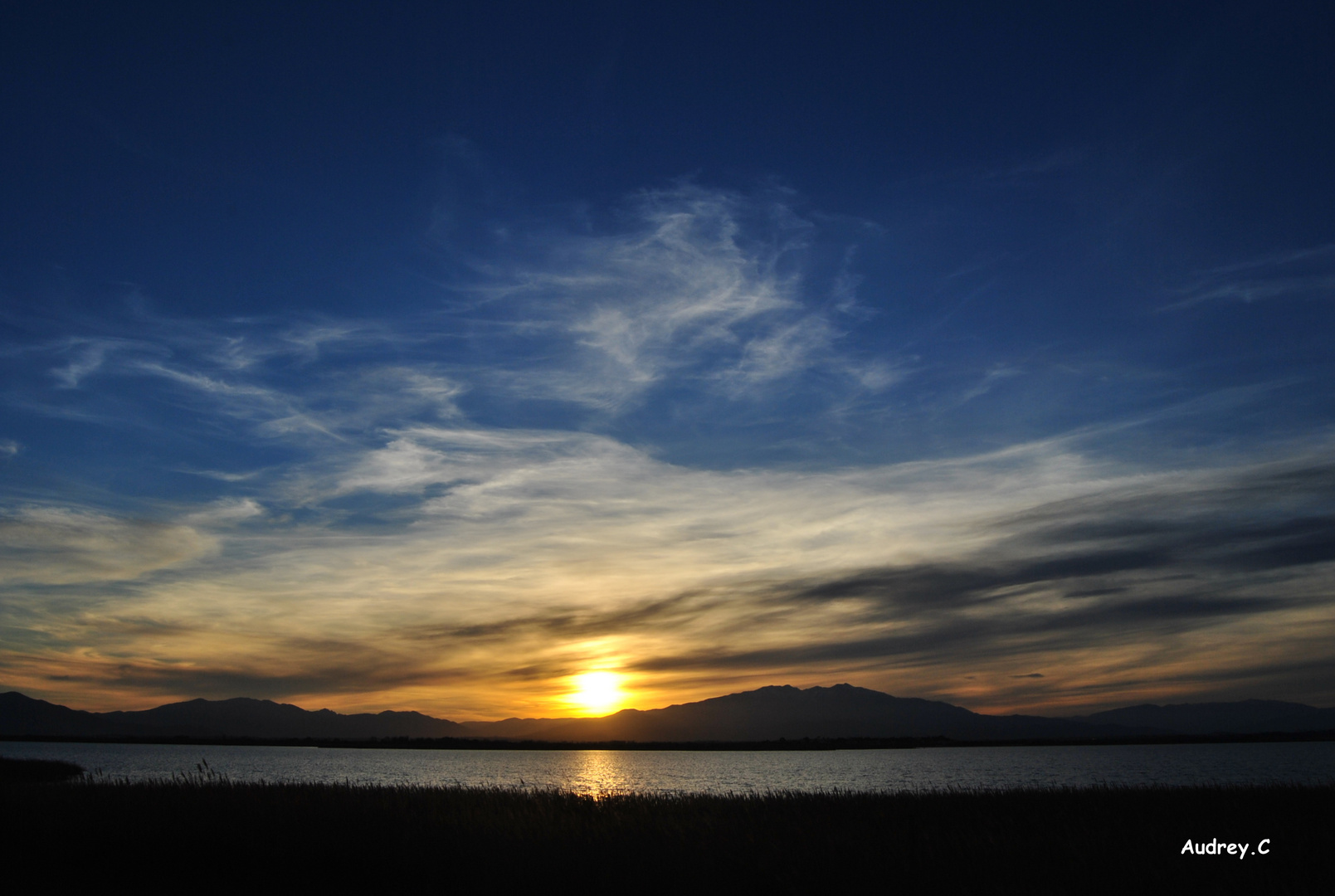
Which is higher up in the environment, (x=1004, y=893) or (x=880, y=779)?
(x=1004, y=893)

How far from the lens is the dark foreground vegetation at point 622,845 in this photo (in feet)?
49.4

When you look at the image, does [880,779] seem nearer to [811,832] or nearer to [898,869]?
[811,832]

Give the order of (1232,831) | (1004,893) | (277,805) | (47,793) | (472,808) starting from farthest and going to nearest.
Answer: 1. (47,793)
2. (472,808)
3. (277,805)
4. (1232,831)
5. (1004,893)

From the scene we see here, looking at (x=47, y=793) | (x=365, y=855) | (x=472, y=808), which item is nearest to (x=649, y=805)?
(x=472, y=808)

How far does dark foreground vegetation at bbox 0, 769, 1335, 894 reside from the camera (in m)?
15.0

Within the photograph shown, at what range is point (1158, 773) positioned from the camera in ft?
226

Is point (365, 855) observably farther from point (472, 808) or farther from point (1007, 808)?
point (1007, 808)

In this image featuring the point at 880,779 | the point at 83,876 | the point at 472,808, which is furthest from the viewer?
the point at 880,779

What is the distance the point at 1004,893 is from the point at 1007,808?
17164 millimetres

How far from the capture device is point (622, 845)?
1759 cm

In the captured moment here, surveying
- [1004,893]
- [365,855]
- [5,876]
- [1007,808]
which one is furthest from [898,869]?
[5,876]

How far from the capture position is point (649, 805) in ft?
81.4

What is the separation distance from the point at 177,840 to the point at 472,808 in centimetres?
782

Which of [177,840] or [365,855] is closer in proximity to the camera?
[365,855]
